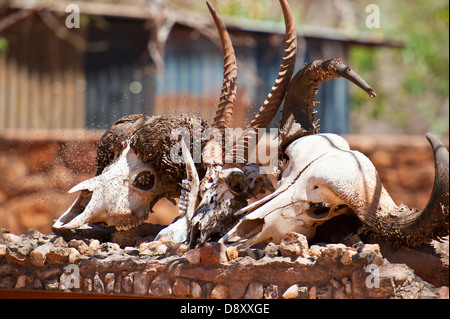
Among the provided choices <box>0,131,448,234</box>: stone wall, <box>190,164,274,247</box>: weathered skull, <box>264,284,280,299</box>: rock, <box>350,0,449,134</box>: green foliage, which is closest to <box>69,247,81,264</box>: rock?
<box>190,164,274,247</box>: weathered skull

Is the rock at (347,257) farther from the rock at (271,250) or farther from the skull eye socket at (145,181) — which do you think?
the skull eye socket at (145,181)

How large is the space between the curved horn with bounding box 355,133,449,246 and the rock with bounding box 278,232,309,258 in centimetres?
25

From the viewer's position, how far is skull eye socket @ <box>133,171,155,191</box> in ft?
8.44

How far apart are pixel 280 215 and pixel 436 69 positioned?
7308mm

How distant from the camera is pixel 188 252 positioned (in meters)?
2.11

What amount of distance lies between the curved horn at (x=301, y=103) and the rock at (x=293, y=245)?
525 mm

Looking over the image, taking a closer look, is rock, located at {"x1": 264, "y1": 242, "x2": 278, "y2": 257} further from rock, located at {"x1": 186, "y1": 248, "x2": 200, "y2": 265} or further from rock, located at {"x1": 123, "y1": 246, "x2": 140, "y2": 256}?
rock, located at {"x1": 123, "y1": 246, "x2": 140, "y2": 256}

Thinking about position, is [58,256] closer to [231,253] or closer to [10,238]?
[10,238]

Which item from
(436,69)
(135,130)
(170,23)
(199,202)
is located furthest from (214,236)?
(436,69)

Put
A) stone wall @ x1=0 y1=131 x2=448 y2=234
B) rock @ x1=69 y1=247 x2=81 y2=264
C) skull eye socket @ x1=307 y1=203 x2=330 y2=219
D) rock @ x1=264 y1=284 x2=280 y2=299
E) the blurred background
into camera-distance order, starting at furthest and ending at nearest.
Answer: the blurred background
stone wall @ x1=0 y1=131 x2=448 y2=234
rock @ x1=69 y1=247 x2=81 y2=264
skull eye socket @ x1=307 y1=203 x2=330 y2=219
rock @ x1=264 y1=284 x2=280 y2=299

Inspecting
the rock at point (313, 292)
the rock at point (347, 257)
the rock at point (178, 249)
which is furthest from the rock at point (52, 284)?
the rock at point (347, 257)

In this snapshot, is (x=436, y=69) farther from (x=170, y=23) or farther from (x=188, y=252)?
(x=188, y=252)

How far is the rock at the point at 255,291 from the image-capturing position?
6.52ft
